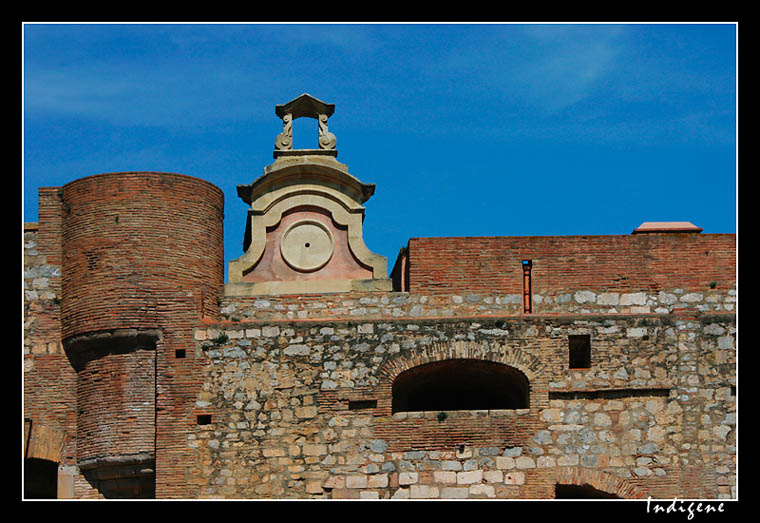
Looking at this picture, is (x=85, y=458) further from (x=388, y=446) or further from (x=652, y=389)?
(x=652, y=389)

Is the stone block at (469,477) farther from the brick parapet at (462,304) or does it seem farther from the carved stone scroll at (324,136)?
the carved stone scroll at (324,136)

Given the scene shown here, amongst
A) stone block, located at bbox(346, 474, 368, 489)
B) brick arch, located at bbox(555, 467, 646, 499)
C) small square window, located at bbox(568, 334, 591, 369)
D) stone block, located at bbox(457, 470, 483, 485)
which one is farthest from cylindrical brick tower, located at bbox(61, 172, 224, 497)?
brick arch, located at bbox(555, 467, 646, 499)

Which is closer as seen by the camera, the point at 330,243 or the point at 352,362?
the point at 352,362

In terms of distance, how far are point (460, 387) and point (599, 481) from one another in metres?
3.21

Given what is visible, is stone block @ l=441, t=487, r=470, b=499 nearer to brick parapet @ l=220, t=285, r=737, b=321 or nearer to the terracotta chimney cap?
brick parapet @ l=220, t=285, r=737, b=321

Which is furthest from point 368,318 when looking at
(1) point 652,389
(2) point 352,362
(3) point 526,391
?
(1) point 652,389

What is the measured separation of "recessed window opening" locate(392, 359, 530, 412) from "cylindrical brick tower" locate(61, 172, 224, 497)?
3.45 metres

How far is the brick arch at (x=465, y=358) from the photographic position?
1156 inches

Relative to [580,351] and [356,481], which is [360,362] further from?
[580,351]

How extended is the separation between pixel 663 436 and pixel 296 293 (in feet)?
21.3

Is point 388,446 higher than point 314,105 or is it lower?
lower

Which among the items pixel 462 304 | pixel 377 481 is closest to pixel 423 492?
pixel 377 481

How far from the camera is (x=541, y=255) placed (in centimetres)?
3039

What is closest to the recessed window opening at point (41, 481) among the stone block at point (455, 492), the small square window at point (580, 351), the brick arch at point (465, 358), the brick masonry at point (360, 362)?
the brick masonry at point (360, 362)
